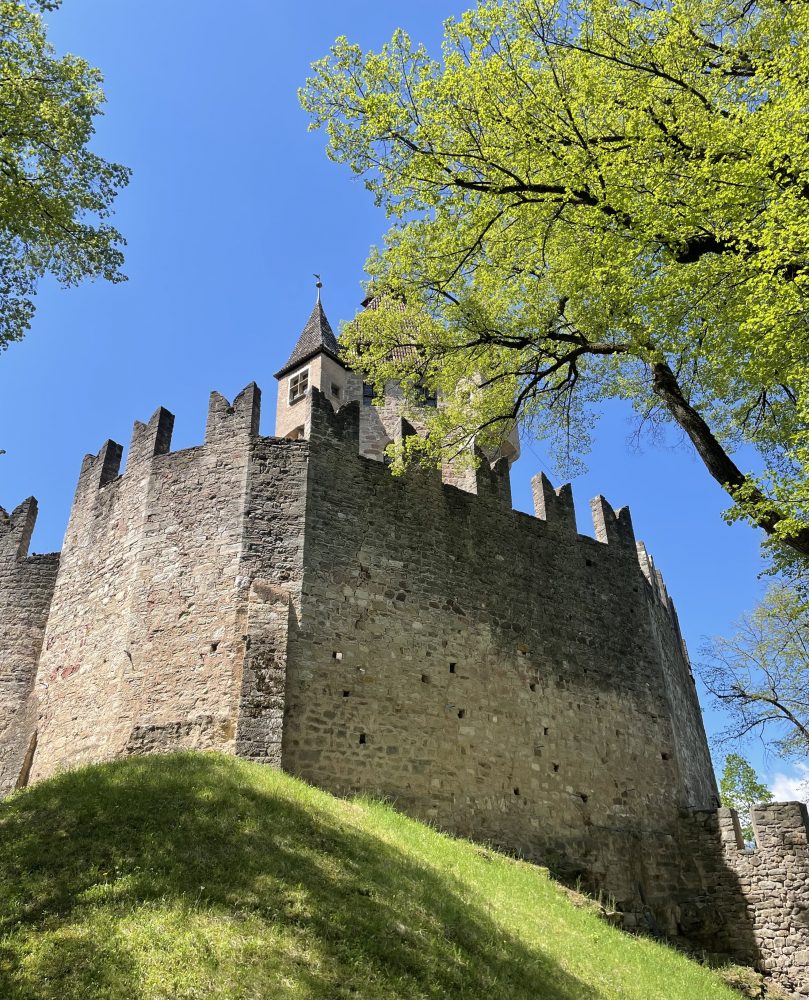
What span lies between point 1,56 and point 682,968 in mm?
15920

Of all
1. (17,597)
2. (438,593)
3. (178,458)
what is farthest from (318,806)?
(17,597)

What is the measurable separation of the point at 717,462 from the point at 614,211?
3.49 m

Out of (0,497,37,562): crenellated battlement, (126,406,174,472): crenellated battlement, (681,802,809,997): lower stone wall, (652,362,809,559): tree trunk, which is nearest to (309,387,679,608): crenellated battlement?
(126,406,174,472): crenellated battlement

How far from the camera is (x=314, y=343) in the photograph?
25938 mm

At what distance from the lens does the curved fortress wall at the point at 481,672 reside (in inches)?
533

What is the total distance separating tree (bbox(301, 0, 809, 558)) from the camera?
8.74m

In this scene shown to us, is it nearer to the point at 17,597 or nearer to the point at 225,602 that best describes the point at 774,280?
the point at 225,602

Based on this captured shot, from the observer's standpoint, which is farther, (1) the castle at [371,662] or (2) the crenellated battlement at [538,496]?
(2) the crenellated battlement at [538,496]

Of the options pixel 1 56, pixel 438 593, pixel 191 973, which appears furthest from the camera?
pixel 438 593

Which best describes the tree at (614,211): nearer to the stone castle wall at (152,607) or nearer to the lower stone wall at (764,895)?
the stone castle wall at (152,607)

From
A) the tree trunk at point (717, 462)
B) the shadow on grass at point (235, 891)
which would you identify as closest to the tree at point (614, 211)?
the tree trunk at point (717, 462)

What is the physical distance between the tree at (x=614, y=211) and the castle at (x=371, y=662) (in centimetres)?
278

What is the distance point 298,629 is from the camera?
13484 mm

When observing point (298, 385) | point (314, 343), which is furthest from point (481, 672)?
point (314, 343)
